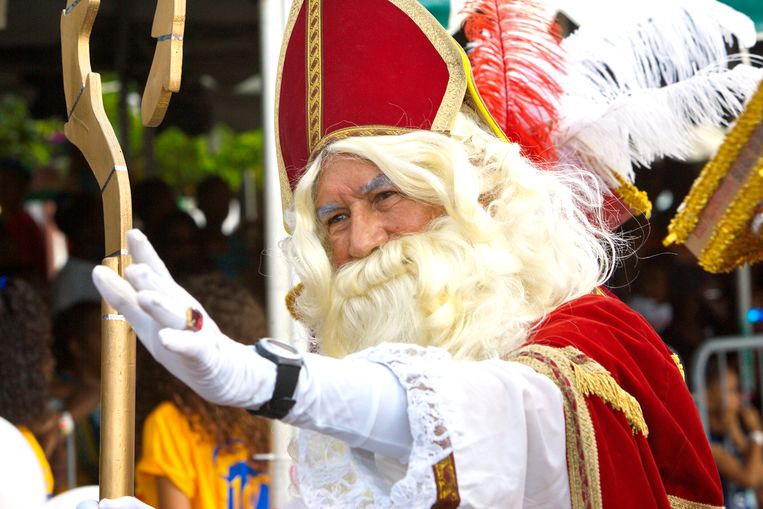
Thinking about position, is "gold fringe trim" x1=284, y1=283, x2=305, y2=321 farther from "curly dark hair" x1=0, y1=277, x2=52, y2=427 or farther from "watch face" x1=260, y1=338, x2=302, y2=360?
"curly dark hair" x1=0, y1=277, x2=52, y2=427

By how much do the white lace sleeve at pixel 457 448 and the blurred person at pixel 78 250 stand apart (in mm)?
3704

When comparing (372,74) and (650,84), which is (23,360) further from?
(650,84)

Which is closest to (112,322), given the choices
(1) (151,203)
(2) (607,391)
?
(2) (607,391)

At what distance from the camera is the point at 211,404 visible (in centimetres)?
329

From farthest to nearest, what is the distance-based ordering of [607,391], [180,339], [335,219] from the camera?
[335,219] < [607,391] < [180,339]

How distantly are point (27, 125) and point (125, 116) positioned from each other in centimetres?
381

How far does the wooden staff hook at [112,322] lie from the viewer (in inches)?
70.0

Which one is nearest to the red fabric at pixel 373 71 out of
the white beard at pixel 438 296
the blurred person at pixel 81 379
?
the white beard at pixel 438 296

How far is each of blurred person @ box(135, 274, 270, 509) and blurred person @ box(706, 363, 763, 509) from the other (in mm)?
2385

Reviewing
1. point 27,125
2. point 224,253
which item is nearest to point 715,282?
point 224,253

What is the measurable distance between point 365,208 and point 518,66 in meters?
0.60

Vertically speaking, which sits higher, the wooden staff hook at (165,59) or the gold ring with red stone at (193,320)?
the wooden staff hook at (165,59)

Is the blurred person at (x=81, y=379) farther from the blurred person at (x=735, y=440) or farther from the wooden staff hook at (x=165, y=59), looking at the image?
the blurred person at (x=735, y=440)

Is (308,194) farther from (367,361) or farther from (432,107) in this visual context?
(367,361)
